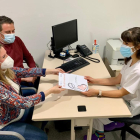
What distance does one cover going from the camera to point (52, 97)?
1278 millimetres

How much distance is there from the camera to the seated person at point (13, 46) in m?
1.57

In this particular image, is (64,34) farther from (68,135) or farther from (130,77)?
(68,135)

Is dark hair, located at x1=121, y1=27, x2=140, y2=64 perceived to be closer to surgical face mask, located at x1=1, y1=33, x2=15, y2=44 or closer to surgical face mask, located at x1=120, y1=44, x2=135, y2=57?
surgical face mask, located at x1=120, y1=44, x2=135, y2=57

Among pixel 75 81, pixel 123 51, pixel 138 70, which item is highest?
pixel 123 51

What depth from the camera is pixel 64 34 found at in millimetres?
1913

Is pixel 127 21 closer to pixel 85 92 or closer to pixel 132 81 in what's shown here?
pixel 132 81

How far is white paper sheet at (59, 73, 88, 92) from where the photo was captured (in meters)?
1.24

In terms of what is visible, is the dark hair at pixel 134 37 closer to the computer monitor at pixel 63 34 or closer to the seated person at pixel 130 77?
the seated person at pixel 130 77

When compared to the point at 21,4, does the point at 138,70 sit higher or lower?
lower

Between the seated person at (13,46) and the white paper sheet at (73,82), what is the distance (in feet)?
2.01

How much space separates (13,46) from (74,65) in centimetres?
75

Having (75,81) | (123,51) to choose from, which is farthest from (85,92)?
(123,51)

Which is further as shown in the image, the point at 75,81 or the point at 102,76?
the point at 102,76

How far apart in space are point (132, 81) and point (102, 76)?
1.32 ft
